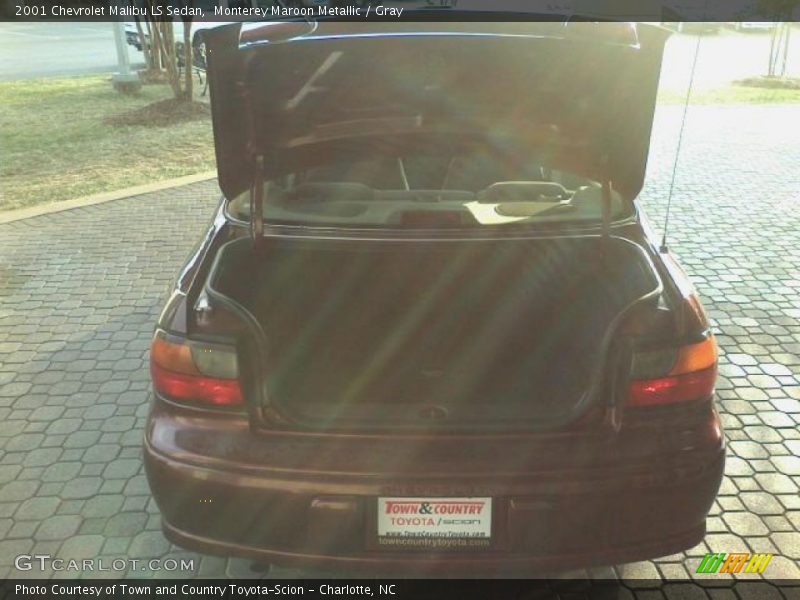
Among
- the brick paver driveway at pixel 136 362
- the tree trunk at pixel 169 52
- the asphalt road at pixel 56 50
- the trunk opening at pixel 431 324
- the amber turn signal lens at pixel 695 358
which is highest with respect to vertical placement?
the amber turn signal lens at pixel 695 358

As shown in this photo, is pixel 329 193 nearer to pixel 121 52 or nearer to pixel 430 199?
pixel 430 199

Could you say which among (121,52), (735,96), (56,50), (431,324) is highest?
(431,324)

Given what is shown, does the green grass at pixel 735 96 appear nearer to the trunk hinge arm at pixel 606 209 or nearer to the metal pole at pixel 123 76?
the metal pole at pixel 123 76

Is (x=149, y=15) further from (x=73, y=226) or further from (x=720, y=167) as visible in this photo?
(x=720, y=167)

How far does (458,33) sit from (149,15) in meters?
12.5

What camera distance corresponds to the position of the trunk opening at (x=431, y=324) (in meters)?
2.35

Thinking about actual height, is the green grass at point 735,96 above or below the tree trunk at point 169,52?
below

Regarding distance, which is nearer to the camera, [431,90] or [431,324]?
[431,90]

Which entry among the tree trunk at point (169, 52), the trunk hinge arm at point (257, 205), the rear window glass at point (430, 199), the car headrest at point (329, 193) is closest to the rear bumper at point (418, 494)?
the trunk hinge arm at point (257, 205)

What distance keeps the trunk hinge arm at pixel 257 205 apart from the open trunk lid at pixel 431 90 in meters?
0.01

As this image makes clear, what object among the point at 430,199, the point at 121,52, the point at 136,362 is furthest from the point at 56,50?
the point at 430,199

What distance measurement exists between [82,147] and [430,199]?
868 centimetres

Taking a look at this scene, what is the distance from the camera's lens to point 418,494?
7.09 ft

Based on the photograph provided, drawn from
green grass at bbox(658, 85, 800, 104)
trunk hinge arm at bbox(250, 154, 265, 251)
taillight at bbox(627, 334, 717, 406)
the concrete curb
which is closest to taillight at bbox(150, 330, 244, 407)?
trunk hinge arm at bbox(250, 154, 265, 251)
